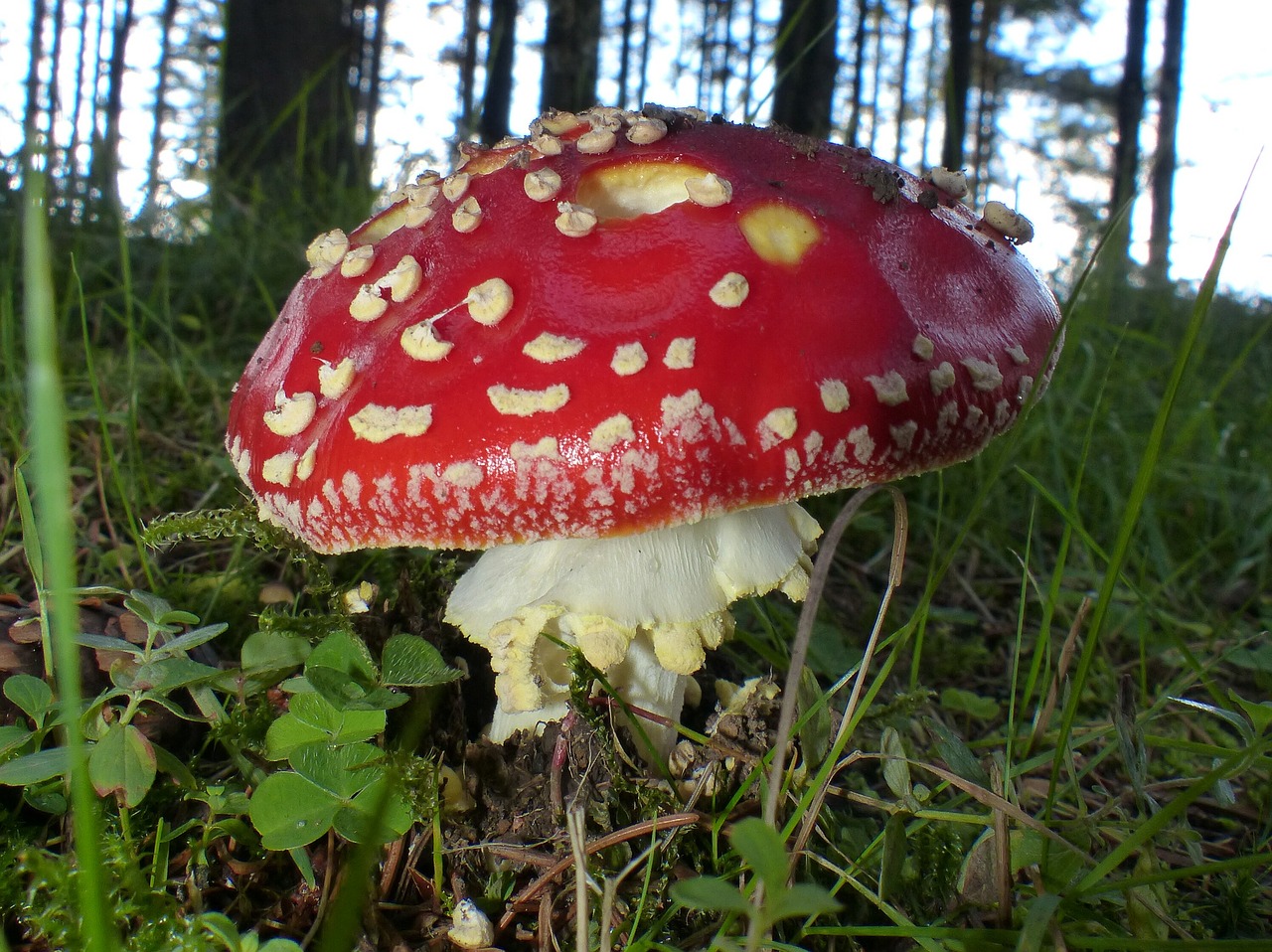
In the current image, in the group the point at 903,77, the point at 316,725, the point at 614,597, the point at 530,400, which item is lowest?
the point at 316,725

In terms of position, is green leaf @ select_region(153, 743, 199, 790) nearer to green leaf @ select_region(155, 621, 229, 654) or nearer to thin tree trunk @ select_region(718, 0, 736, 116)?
green leaf @ select_region(155, 621, 229, 654)

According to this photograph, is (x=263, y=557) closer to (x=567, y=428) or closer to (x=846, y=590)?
(x=567, y=428)

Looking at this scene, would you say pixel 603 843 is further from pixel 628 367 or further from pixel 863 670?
pixel 628 367

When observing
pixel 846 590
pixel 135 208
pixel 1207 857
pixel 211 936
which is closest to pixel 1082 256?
pixel 846 590

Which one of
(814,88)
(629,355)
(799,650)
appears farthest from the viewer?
(814,88)

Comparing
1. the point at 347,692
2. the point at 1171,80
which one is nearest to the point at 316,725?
the point at 347,692

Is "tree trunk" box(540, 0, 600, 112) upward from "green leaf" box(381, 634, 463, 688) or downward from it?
upward

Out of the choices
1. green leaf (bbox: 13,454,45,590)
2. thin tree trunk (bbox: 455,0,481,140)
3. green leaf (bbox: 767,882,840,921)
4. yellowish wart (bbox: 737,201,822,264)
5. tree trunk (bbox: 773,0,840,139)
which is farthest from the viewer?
thin tree trunk (bbox: 455,0,481,140)

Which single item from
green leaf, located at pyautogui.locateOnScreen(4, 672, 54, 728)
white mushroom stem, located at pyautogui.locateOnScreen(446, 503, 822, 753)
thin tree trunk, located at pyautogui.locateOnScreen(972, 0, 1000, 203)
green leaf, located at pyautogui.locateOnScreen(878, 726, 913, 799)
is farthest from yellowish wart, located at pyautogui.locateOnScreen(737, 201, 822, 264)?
thin tree trunk, located at pyautogui.locateOnScreen(972, 0, 1000, 203)
